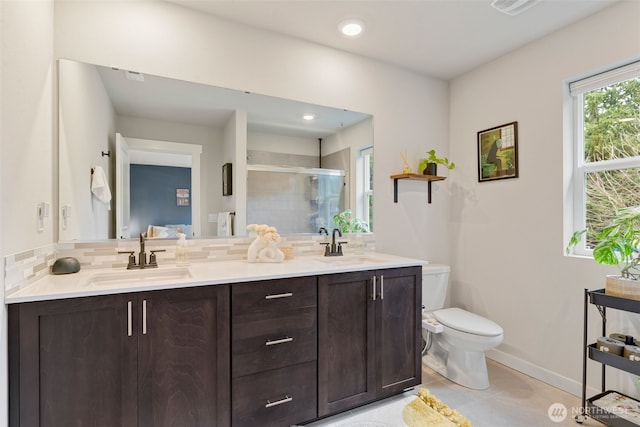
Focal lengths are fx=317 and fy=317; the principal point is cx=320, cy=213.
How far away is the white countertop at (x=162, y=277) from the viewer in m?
1.28

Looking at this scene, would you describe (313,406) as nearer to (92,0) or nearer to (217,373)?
(217,373)

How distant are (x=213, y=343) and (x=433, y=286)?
5.98ft

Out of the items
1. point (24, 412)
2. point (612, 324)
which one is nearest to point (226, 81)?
point (24, 412)

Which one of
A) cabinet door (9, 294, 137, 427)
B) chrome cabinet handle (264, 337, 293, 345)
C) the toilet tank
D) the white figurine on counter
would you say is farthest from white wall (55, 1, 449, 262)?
cabinet door (9, 294, 137, 427)

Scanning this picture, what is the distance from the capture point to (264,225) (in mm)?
2154

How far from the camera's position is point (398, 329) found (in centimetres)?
204

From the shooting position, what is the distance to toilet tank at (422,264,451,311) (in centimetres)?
259

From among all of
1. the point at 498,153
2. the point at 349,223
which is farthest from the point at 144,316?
the point at 498,153

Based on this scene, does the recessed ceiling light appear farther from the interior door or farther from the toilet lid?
the toilet lid

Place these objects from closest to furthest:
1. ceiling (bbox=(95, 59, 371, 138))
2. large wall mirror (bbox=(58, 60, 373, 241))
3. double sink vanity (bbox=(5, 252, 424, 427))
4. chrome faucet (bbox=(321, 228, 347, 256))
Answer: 1. double sink vanity (bbox=(5, 252, 424, 427))
2. large wall mirror (bbox=(58, 60, 373, 241))
3. ceiling (bbox=(95, 59, 371, 138))
4. chrome faucet (bbox=(321, 228, 347, 256))

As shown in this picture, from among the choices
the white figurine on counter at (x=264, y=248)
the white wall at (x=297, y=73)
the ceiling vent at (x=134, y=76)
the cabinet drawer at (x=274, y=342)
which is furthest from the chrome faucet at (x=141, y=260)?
the white wall at (x=297, y=73)

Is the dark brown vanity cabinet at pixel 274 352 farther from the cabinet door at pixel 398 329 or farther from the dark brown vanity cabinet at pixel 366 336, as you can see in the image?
the cabinet door at pixel 398 329

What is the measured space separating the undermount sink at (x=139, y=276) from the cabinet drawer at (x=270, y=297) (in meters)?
0.30

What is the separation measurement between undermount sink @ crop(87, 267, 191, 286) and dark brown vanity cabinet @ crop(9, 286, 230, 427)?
249 mm
